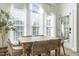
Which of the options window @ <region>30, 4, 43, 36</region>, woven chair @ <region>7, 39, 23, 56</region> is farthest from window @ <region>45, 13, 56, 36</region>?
woven chair @ <region>7, 39, 23, 56</region>

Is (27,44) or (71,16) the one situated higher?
(71,16)

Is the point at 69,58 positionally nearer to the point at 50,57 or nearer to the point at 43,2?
the point at 50,57

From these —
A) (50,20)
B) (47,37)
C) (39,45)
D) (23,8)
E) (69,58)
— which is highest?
(23,8)

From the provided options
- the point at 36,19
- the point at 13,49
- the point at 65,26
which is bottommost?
the point at 13,49

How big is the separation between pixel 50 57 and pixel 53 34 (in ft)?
1.38

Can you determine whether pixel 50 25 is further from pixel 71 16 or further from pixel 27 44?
pixel 27 44

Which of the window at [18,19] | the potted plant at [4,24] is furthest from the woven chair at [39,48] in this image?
the potted plant at [4,24]

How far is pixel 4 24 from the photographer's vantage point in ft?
6.70

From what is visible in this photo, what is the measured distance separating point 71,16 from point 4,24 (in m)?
1.17

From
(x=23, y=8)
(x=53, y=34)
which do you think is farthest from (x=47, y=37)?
(x=23, y=8)

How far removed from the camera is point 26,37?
2008mm

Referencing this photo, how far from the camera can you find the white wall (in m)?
2.00

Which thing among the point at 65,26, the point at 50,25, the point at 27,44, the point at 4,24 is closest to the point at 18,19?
the point at 4,24

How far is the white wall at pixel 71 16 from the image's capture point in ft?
6.55
